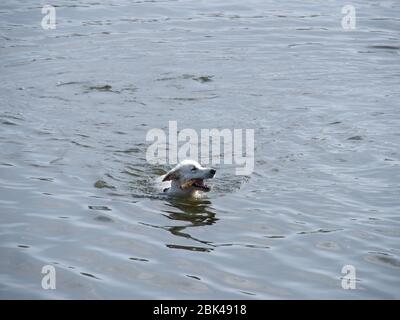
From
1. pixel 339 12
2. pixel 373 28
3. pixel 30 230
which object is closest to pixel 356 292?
pixel 30 230

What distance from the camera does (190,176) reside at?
436 inches

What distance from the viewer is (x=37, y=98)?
1526cm

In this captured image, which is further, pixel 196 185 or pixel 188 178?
pixel 196 185

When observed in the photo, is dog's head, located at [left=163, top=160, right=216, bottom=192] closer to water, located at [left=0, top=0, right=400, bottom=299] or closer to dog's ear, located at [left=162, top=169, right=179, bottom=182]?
dog's ear, located at [left=162, top=169, right=179, bottom=182]

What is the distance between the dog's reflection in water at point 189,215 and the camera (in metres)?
9.76

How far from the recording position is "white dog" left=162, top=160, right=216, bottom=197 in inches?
434

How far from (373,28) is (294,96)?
19.1 ft

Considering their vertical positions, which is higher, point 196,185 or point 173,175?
point 173,175

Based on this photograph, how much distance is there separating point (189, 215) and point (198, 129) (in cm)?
324

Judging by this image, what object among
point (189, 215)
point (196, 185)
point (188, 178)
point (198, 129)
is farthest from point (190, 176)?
point (198, 129)

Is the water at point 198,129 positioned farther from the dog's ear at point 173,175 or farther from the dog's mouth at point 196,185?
the dog's ear at point 173,175

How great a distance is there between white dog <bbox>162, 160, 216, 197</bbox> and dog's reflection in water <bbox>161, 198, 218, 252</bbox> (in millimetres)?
145

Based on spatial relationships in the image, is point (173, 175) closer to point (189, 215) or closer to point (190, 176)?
point (190, 176)

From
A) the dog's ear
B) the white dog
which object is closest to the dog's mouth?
the white dog
